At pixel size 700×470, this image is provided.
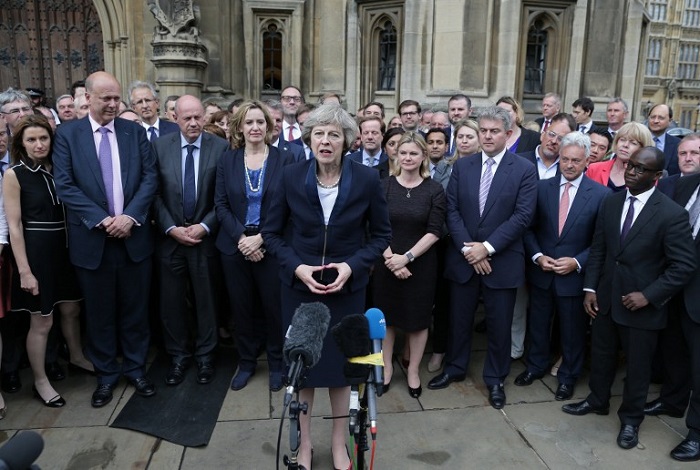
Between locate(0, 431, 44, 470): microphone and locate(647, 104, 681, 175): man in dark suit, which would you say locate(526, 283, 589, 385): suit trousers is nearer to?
locate(647, 104, 681, 175): man in dark suit

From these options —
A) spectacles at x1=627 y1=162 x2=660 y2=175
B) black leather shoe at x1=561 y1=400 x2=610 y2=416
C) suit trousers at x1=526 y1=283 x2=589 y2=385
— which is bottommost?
black leather shoe at x1=561 y1=400 x2=610 y2=416

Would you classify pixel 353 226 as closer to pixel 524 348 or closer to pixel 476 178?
pixel 476 178

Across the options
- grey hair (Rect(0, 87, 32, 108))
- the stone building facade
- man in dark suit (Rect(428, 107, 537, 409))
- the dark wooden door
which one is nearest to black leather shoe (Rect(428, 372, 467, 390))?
man in dark suit (Rect(428, 107, 537, 409))

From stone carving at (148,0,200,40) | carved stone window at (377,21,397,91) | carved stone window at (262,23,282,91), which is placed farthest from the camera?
carved stone window at (262,23,282,91)

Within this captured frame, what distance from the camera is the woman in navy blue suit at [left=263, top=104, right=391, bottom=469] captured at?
121 inches

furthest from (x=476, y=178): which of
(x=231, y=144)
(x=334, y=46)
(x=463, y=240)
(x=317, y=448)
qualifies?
(x=334, y=46)

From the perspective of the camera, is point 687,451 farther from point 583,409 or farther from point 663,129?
point 663,129

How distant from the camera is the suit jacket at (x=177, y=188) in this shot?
4.29 m

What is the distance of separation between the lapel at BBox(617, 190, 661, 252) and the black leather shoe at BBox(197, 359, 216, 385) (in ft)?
10.8

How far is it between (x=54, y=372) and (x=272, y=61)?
8.32 metres

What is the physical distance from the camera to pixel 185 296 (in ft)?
15.0

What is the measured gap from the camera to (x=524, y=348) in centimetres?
526

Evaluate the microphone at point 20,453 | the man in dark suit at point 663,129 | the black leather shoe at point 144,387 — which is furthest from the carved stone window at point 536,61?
the microphone at point 20,453

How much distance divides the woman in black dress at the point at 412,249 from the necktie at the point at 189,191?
4.93 ft
